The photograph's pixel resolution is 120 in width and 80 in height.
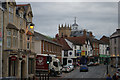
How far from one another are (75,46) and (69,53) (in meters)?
3.93

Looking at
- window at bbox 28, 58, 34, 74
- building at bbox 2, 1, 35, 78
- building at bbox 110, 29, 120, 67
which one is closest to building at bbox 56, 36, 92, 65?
building at bbox 110, 29, 120, 67

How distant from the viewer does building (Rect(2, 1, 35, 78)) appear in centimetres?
2614

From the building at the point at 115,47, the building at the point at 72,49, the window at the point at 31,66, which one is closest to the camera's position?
the window at the point at 31,66

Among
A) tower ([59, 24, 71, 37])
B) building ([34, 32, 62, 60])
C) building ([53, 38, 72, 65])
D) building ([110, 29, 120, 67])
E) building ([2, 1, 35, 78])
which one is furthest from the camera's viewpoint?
tower ([59, 24, 71, 37])

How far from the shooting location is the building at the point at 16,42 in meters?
26.1

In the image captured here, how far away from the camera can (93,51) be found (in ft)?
310

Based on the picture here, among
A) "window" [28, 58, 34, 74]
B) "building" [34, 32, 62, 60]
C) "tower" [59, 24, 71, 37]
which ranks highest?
"tower" [59, 24, 71, 37]

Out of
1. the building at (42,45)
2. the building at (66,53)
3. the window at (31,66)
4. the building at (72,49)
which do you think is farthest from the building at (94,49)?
the window at (31,66)

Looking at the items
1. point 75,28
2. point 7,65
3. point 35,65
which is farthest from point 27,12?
point 75,28

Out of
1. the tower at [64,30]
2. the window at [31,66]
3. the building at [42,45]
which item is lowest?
the window at [31,66]

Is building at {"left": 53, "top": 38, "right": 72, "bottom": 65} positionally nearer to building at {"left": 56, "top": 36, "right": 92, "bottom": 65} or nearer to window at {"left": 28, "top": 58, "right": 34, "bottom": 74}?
building at {"left": 56, "top": 36, "right": 92, "bottom": 65}

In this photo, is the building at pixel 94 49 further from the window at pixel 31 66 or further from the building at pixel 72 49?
the window at pixel 31 66

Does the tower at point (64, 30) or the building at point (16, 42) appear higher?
the tower at point (64, 30)

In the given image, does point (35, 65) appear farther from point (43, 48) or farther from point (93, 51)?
point (93, 51)
